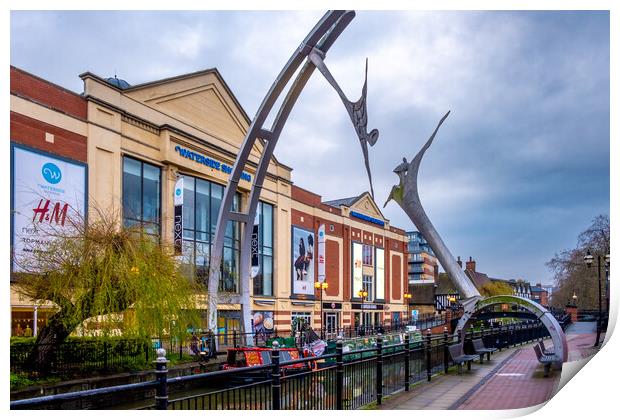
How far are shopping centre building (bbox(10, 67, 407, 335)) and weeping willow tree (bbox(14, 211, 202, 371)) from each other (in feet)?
3.34

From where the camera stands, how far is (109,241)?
15203 mm

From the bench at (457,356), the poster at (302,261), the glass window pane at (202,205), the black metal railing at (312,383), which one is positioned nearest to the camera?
the black metal railing at (312,383)

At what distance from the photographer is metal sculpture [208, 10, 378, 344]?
770 inches

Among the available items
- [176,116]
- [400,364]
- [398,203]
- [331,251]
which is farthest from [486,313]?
[331,251]

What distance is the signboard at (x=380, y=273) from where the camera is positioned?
5334 cm

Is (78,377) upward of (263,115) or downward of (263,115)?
downward

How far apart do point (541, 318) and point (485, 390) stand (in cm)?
402

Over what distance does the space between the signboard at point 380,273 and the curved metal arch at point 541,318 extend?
35897 mm

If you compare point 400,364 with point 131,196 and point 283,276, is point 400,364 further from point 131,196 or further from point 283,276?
point 283,276

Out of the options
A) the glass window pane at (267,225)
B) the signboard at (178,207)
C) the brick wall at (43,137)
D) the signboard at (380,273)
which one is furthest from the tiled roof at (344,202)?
the brick wall at (43,137)

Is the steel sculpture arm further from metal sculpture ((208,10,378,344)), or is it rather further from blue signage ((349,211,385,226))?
blue signage ((349,211,385,226))

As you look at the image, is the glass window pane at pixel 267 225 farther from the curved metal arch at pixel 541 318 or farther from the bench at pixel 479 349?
the curved metal arch at pixel 541 318

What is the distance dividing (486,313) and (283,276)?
2190cm

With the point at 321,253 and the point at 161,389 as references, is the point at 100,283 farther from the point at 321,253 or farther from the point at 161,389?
the point at 321,253
